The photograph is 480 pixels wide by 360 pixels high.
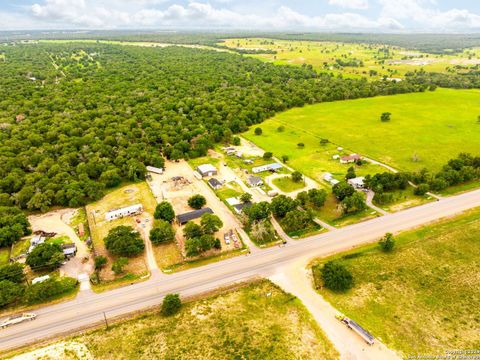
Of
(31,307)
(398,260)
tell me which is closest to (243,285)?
(398,260)

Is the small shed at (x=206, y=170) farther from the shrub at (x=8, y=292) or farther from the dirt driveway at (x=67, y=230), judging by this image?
the shrub at (x=8, y=292)

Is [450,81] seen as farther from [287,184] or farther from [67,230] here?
[67,230]

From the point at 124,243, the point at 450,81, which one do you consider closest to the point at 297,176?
the point at 124,243

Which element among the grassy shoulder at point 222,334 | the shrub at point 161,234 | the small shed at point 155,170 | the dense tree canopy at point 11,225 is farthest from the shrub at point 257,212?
the dense tree canopy at point 11,225

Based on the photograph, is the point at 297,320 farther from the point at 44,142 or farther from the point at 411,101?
the point at 411,101

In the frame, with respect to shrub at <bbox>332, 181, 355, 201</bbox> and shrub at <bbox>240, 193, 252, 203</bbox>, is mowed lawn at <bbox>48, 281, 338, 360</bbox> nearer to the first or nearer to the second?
shrub at <bbox>240, 193, 252, 203</bbox>

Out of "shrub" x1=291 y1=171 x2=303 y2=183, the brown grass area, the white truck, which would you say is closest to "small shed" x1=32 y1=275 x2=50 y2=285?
the white truck
